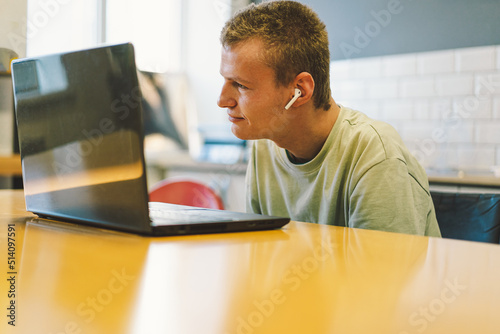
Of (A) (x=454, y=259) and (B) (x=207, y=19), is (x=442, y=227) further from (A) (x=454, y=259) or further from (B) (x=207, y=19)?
(B) (x=207, y=19)

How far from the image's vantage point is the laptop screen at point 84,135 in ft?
2.52

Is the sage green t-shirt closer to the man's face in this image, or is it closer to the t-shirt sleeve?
the t-shirt sleeve

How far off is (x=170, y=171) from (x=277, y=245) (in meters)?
3.50

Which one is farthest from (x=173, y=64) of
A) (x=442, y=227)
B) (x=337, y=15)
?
(x=442, y=227)
